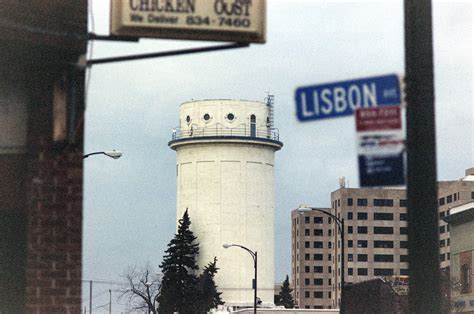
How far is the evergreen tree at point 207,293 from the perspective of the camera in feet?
452

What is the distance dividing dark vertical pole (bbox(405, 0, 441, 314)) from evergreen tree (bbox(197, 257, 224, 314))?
419ft

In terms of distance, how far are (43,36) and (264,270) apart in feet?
438

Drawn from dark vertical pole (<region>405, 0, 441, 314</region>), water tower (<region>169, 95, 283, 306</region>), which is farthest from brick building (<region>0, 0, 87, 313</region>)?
water tower (<region>169, 95, 283, 306</region>)

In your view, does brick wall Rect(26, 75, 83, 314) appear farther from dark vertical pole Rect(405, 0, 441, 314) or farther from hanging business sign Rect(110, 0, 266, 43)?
dark vertical pole Rect(405, 0, 441, 314)

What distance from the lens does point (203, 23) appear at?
12914 millimetres

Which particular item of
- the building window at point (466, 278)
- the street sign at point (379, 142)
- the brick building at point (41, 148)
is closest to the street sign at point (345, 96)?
the street sign at point (379, 142)

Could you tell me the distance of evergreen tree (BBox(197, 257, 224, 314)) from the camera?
137750 millimetres

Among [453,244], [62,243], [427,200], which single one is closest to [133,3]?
[62,243]

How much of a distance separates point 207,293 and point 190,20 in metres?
128

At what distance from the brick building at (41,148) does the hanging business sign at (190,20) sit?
1423mm

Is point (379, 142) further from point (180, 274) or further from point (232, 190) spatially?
point (232, 190)

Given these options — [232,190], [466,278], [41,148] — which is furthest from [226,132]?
[41,148]

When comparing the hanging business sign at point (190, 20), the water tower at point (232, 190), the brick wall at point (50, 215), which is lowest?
the brick wall at point (50, 215)

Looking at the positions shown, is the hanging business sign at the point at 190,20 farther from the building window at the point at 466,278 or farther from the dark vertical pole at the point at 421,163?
the building window at the point at 466,278
